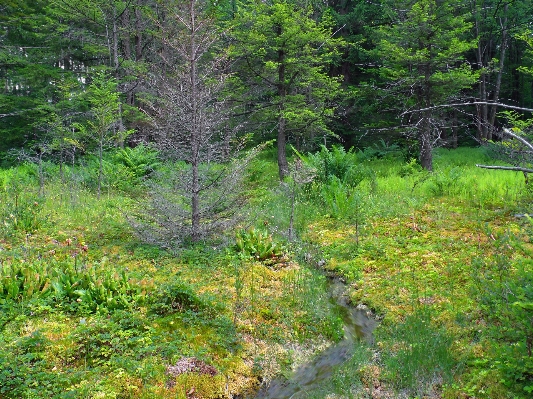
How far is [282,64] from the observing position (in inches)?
512

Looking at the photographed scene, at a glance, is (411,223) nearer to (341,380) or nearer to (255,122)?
(341,380)

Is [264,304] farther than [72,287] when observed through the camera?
Yes

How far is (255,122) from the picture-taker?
13.8m

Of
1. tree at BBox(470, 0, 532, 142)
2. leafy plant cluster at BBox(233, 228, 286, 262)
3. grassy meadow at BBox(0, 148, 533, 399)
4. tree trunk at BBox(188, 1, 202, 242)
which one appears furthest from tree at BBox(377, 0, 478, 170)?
tree trunk at BBox(188, 1, 202, 242)

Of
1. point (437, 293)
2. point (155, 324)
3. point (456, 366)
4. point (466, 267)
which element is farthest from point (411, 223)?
point (155, 324)

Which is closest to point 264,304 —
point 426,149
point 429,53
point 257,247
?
point 257,247

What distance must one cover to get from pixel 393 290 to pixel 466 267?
3.80 ft

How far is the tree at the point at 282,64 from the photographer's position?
12.3m

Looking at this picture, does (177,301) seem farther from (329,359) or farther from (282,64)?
(282,64)

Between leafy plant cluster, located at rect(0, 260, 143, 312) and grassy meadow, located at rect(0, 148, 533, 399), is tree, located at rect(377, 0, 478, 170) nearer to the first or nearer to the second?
grassy meadow, located at rect(0, 148, 533, 399)

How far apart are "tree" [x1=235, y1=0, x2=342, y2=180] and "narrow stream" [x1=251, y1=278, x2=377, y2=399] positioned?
768cm

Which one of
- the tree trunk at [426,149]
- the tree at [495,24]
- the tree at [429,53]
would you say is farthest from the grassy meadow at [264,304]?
the tree at [495,24]

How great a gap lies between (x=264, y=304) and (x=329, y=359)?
3.68ft

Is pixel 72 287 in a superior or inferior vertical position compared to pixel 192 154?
inferior
